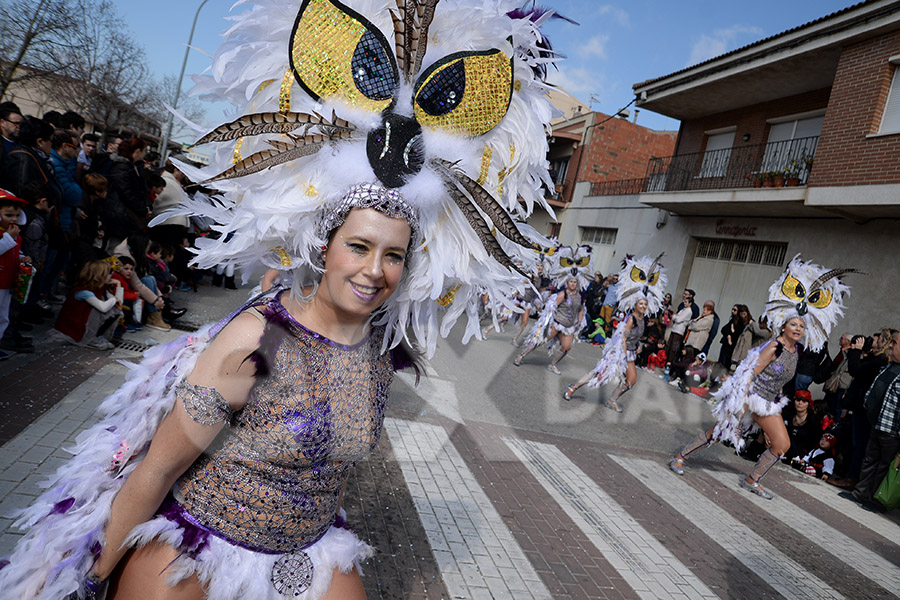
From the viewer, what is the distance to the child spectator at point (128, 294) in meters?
7.04

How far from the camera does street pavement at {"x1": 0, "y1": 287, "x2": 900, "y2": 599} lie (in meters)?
3.68

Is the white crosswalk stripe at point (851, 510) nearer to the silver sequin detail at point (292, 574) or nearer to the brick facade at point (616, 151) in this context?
the silver sequin detail at point (292, 574)

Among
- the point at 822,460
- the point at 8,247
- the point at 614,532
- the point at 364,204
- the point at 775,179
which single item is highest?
the point at 775,179

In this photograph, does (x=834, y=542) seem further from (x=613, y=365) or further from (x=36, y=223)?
(x=36, y=223)

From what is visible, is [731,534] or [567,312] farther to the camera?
[567,312]

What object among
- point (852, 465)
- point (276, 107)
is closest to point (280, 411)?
point (276, 107)

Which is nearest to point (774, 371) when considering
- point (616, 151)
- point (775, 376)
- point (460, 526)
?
point (775, 376)

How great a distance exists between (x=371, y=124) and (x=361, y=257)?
41 cm

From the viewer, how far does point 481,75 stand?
1.89 m

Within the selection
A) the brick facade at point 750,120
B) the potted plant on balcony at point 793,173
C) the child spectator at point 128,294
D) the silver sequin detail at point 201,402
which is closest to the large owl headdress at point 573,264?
the potted plant on balcony at point 793,173

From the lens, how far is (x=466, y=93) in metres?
1.86

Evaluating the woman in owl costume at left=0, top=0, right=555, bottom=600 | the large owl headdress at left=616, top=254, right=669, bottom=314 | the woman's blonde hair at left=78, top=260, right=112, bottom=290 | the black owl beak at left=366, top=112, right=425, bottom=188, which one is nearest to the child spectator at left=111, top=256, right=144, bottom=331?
the woman's blonde hair at left=78, top=260, right=112, bottom=290

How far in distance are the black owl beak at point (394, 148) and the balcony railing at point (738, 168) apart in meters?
14.2

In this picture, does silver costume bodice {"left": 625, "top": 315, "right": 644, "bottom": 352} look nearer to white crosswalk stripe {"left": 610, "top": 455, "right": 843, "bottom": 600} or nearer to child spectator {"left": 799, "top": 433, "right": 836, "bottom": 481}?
white crosswalk stripe {"left": 610, "top": 455, "right": 843, "bottom": 600}
